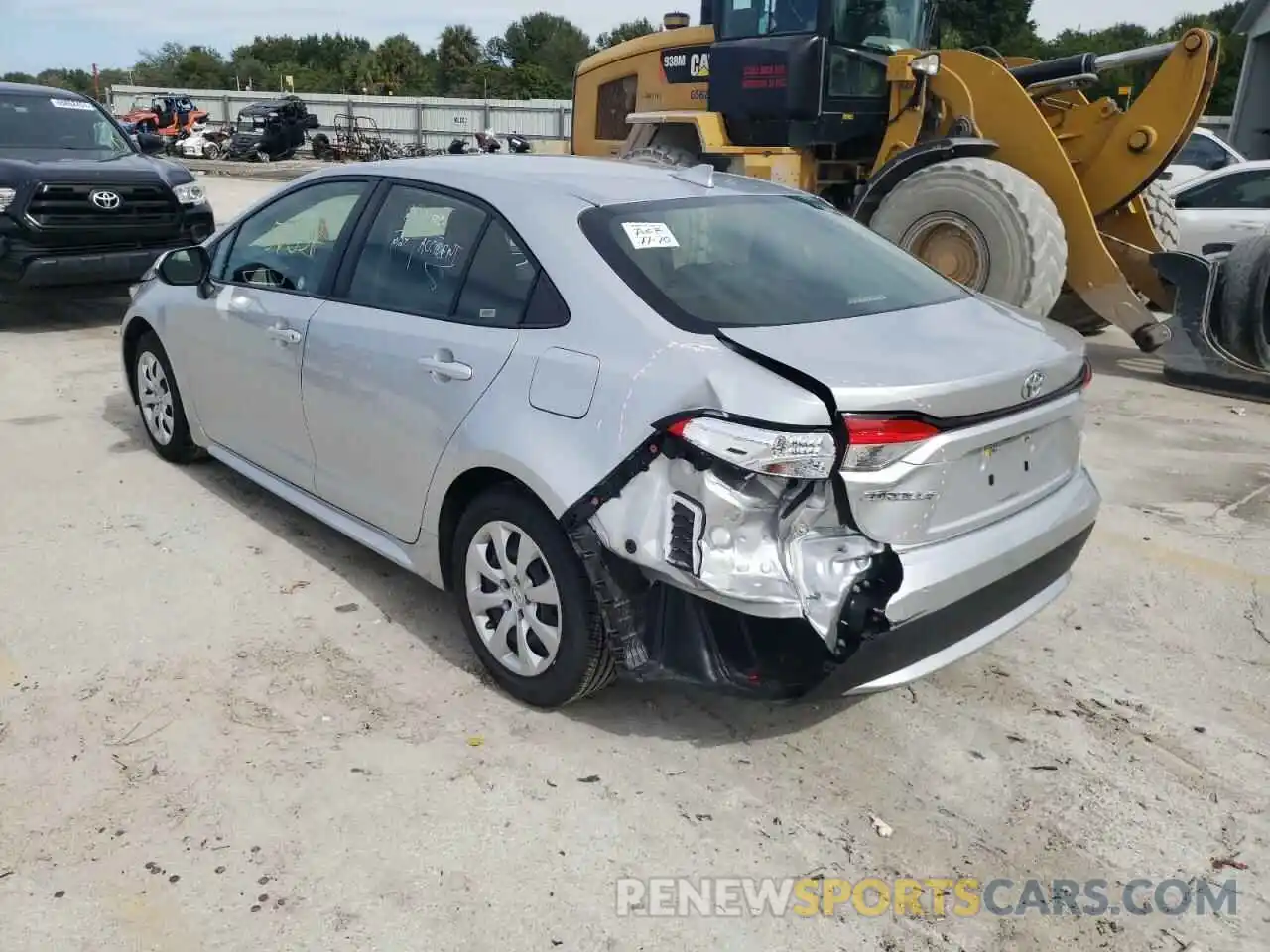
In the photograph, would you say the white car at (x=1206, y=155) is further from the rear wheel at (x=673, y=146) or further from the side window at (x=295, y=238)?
the side window at (x=295, y=238)

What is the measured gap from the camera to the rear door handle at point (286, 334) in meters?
4.09

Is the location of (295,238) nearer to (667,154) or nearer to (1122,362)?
(667,154)

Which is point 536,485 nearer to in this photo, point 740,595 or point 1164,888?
point 740,595

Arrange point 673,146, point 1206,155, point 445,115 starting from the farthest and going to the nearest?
point 445,115, point 1206,155, point 673,146

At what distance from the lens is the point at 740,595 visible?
2660 mm

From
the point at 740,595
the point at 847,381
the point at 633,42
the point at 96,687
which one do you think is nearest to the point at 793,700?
the point at 740,595

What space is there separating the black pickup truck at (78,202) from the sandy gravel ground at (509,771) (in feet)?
15.8

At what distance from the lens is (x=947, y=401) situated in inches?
108

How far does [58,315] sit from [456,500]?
805cm

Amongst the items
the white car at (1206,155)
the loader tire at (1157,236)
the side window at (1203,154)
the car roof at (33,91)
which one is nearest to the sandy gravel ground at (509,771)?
the loader tire at (1157,236)

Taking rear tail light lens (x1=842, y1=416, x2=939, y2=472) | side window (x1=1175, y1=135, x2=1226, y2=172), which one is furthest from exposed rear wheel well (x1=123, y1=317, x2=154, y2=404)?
side window (x1=1175, y1=135, x2=1226, y2=172)

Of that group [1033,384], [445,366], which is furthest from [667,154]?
[1033,384]

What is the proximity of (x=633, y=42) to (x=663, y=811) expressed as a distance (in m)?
9.29

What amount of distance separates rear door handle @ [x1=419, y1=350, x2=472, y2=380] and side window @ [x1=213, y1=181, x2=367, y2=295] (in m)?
0.93
